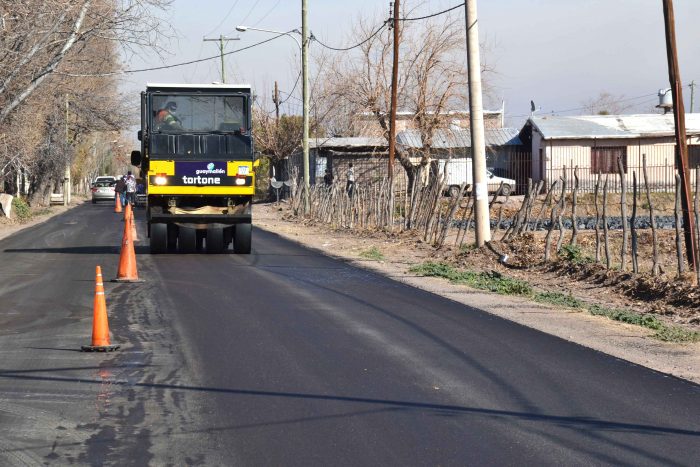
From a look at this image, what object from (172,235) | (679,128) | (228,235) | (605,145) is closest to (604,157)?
(605,145)

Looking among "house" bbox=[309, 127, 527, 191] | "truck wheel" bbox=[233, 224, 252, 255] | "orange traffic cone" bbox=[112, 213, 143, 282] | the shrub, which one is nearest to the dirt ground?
"truck wheel" bbox=[233, 224, 252, 255]

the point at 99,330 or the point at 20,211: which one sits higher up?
the point at 20,211

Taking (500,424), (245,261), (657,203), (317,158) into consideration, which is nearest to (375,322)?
(500,424)

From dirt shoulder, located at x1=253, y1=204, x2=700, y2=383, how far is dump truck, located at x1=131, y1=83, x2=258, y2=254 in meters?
3.10

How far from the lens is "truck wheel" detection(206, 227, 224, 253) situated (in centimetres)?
2286

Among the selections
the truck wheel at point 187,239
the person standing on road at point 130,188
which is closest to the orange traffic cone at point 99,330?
the truck wheel at point 187,239

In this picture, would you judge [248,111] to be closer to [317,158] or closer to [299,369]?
[299,369]

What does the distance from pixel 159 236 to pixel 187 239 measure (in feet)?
2.18

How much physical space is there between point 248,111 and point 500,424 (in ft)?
49.4

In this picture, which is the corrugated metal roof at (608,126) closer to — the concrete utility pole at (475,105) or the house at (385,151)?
the house at (385,151)

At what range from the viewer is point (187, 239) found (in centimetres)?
2269

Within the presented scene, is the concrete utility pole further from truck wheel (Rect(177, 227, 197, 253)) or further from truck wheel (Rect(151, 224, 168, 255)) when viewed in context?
truck wheel (Rect(151, 224, 168, 255))

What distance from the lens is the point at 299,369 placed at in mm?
9516

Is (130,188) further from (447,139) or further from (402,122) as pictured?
(402,122)
